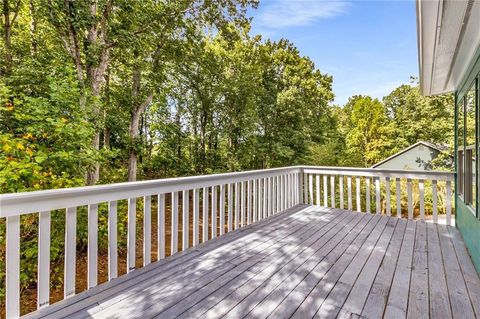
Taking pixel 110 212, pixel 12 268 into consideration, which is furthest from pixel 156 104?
pixel 12 268

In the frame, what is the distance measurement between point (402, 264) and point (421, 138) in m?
20.4

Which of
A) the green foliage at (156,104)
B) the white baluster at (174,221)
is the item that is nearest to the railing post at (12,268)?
the white baluster at (174,221)

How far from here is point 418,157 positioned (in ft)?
45.7

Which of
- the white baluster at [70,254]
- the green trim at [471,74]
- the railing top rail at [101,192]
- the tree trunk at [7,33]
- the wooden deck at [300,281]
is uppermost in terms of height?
the tree trunk at [7,33]

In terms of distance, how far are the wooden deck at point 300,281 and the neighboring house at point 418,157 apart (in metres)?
12.5

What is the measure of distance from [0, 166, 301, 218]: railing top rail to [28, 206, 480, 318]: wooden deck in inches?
28.6

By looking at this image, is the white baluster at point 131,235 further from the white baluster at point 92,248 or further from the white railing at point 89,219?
the white baluster at point 92,248

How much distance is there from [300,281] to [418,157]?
15.1 meters

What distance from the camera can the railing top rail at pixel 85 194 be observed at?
60.8 inches

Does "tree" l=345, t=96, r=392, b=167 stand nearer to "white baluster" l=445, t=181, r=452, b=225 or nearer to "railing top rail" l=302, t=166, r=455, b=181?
"railing top rail" l=302, t=166, r=455, b=181

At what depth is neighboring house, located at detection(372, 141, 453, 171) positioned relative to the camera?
527 inches

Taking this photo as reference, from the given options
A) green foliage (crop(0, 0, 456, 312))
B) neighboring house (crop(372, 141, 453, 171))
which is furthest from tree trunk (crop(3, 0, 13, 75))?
neighboring house (crop(372, 141, 453, 171))

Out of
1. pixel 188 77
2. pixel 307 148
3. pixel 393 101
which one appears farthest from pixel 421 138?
pixel 188 77

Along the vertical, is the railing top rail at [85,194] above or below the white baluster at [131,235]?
above
